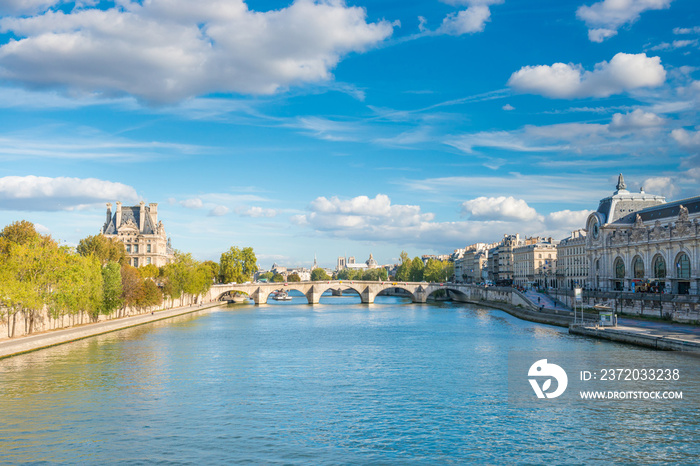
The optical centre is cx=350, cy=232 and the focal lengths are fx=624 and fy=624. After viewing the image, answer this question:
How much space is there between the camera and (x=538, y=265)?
152250mm

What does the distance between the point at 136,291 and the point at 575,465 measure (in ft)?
211

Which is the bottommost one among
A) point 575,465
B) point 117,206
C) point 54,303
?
point 575,465

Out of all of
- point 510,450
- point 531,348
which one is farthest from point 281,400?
point 531,348

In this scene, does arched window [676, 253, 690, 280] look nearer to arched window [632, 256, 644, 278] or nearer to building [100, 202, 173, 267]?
arched window [632, 256, 644, 278]

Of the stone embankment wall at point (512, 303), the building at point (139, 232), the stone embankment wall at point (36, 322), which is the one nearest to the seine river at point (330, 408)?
the stone embankment wall at point (36, 322)

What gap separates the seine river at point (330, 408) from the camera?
69.8 ft

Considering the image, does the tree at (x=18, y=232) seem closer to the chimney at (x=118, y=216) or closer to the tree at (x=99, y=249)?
the tree at (x=99, y=249)

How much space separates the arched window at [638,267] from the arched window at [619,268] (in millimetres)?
3271

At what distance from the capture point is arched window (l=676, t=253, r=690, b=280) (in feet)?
236

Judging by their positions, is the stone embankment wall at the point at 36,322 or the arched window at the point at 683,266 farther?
the arched window at the point at 683,266

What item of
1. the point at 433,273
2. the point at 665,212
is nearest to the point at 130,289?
the point at 665,212

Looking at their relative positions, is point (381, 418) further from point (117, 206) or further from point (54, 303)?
point (117, 206)

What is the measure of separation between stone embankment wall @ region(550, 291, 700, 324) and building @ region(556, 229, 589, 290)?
149 ft

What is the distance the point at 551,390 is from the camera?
3081 centimetres
